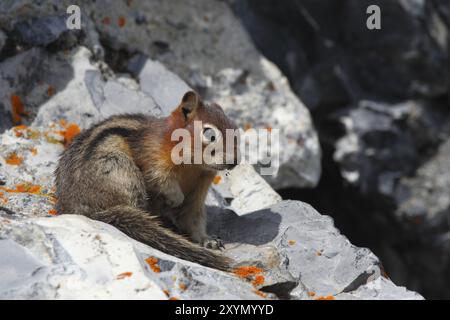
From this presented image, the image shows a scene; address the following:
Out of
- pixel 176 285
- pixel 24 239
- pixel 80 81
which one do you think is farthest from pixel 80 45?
pixel 176 285

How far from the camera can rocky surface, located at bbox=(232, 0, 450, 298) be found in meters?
11.2

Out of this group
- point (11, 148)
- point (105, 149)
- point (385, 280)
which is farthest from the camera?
point (11, 148)

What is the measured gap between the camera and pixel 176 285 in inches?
198

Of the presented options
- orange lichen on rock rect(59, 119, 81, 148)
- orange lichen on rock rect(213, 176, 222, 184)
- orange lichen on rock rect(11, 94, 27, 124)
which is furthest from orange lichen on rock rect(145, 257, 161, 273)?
orange lichen on rock rect(11, 94, 27, 124)

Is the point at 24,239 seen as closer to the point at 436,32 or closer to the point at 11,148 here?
the point at 11,148

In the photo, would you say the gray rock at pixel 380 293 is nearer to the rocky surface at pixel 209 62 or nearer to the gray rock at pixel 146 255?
the gray rock at pixel 146 255

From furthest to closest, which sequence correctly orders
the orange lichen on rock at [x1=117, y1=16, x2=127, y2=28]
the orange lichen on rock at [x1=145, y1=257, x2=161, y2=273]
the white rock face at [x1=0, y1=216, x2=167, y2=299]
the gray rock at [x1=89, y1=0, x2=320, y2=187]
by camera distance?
the gray rock at [x1=89, y1=0, x2=320, y2=187]
the orange lichen on rock at [x1=117, y1=16, x2=127, y2=28]
the orange lichen on rock at [x1=145, y1=257, x2=161, y2=273]
the white rock face at [x1=0, y1=216, x2=167, y2=299]

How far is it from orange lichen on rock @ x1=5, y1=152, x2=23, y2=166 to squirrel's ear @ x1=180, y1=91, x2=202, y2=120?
2.13m

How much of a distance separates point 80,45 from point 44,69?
24.1 inches

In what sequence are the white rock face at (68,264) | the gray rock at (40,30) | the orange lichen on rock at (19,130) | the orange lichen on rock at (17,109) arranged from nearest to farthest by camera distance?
the white rock face at (68,264) → the orange lichen on rock at (19,130) → the orange lichen on rock at (17,109) → the gray rock at (40,30)

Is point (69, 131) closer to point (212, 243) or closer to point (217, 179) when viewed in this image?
point (217, 179)

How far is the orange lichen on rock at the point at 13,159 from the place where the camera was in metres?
7.24

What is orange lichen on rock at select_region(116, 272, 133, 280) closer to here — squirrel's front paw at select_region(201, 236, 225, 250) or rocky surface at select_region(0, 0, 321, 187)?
squirrel's front paw at select_region(201, 236, 225, 250)

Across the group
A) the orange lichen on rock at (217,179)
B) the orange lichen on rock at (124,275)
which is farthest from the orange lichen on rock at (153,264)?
the orange lichen on rock at (217,179)
